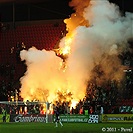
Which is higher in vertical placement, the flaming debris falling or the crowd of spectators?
the flaming debris falling

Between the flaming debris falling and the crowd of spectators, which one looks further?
the flaming debris falling

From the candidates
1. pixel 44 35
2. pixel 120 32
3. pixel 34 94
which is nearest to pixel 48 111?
pixel 34 94

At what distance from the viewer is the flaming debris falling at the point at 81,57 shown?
135ft

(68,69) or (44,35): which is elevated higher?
(44,35)

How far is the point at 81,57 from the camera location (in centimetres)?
4244

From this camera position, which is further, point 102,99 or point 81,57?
point 81,57

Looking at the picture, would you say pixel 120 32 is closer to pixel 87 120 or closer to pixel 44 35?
pixel 87 120

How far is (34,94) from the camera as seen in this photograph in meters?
44.6

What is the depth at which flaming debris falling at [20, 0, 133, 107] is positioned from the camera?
135ft

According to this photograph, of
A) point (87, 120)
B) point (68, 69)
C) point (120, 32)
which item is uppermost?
point (120, 32)

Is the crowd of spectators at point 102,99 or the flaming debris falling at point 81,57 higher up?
the flaming debris falling at point 81,57

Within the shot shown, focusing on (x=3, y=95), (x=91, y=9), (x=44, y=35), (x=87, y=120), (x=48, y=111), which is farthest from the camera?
(x=44, y=35)

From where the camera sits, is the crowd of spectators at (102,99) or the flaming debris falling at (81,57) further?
the flaming debris falling at (81,57)

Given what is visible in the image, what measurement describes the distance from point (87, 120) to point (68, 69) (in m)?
8.49
